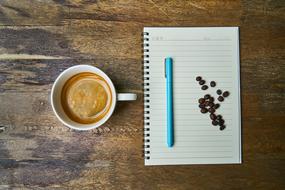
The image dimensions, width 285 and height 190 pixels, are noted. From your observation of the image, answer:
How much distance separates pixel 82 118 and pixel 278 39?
540 mm

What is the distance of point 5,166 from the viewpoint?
711 millimetres

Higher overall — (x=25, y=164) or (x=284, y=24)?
(x=284, y=24)

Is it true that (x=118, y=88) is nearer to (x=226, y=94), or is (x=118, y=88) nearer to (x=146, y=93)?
(x=146, y=93)

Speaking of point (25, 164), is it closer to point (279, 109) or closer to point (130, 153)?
point (130, 153)

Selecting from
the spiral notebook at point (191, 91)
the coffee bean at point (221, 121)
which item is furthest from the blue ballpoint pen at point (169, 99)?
the coffee bean at point (221, 121)

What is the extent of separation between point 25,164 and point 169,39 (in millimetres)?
480

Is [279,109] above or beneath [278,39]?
beneath

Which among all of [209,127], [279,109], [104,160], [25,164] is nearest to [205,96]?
→ [209,127]

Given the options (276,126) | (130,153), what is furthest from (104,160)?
(276,126)

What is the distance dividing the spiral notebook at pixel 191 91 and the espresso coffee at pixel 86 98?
11 centimetres

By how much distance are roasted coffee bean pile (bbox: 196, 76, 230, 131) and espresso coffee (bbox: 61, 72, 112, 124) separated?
0.23 meters

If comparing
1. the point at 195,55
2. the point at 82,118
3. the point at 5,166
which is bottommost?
the point at 5,166

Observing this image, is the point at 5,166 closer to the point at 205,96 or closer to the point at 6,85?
the point at 6,85

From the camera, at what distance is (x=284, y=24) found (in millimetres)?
743
